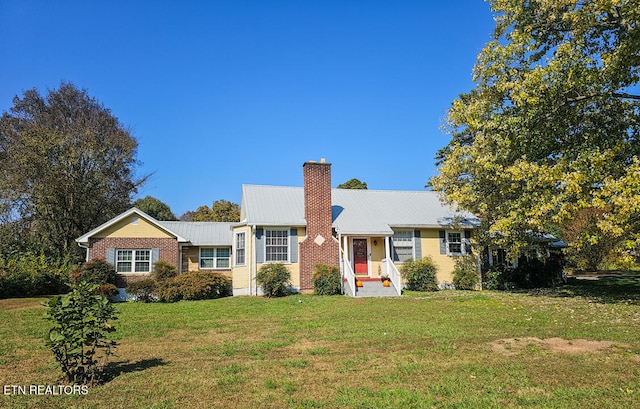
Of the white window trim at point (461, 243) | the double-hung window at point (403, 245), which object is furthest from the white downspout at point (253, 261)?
the white window trim at point (461, 243)

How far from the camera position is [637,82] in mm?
13914

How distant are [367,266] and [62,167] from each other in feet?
67.1

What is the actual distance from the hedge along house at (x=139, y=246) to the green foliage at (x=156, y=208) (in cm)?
2950

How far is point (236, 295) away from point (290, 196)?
19.9ft

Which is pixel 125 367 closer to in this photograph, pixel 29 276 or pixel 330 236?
pixel 330 236

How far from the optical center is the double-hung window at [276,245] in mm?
20812

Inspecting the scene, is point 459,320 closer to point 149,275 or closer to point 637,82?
point 637,82

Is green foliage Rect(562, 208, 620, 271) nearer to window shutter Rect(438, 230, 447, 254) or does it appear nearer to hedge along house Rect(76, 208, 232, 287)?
window shutter Rect(438, 230, 447, 254)

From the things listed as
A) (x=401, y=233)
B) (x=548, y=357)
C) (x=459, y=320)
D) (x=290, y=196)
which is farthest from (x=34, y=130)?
(x=548, y=357)

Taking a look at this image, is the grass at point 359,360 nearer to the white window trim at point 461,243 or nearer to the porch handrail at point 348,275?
the porch handrail at point 348,275

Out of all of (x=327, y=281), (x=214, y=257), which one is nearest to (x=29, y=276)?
(x=214, y=257)

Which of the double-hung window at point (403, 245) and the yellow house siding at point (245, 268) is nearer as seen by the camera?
the yellow house siding at point (245, 268)

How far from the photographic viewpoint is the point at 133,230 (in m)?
21.6

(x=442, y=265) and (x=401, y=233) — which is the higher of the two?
(x=401, y=233)
